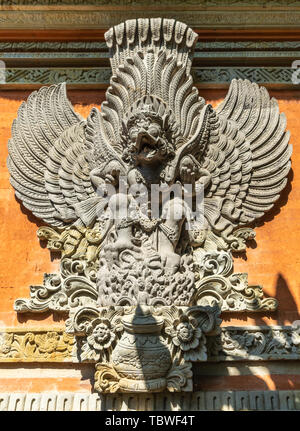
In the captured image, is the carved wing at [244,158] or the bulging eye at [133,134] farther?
the carved wing at [244,158]

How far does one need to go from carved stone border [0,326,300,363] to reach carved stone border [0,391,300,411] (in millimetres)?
353

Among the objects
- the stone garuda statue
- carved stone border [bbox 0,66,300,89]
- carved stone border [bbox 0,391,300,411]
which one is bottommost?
carved stone border [bbox 0,391,300,411]

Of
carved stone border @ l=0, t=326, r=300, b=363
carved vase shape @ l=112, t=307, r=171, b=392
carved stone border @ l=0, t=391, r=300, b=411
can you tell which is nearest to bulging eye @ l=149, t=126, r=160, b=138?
carved vase shape @ l=112, t=307, r=171, b=392

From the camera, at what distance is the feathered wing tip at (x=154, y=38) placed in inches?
230

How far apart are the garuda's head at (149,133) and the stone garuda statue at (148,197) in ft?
0.05

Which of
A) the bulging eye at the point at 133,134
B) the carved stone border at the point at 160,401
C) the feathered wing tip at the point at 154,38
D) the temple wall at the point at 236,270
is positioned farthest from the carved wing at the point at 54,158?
the carved stone border at the point at 160,401

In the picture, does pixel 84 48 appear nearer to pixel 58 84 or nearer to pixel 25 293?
pixel 58 84

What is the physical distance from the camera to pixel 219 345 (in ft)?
15.9

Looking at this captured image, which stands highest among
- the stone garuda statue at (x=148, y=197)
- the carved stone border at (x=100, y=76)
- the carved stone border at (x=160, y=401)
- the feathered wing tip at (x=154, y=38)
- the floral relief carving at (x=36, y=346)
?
the feathered wing tip at (x=154, y=38)

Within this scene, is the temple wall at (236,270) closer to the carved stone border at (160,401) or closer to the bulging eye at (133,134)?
the carved stone border at (160,401)

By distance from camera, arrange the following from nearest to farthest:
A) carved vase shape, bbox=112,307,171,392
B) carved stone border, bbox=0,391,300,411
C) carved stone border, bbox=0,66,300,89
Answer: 1. carved vase shape, bbox=112,307,171,392
2. carved stone border, bbox=0,391,300,411
3. carved stone border, bbox=0,66,300,89

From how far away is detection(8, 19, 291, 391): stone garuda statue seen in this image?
4680mm

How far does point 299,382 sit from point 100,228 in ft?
8.93

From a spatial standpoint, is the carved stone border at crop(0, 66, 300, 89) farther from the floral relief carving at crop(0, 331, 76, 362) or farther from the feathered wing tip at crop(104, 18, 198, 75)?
the floral relief carving at crop(0, 331, 76, 362)
